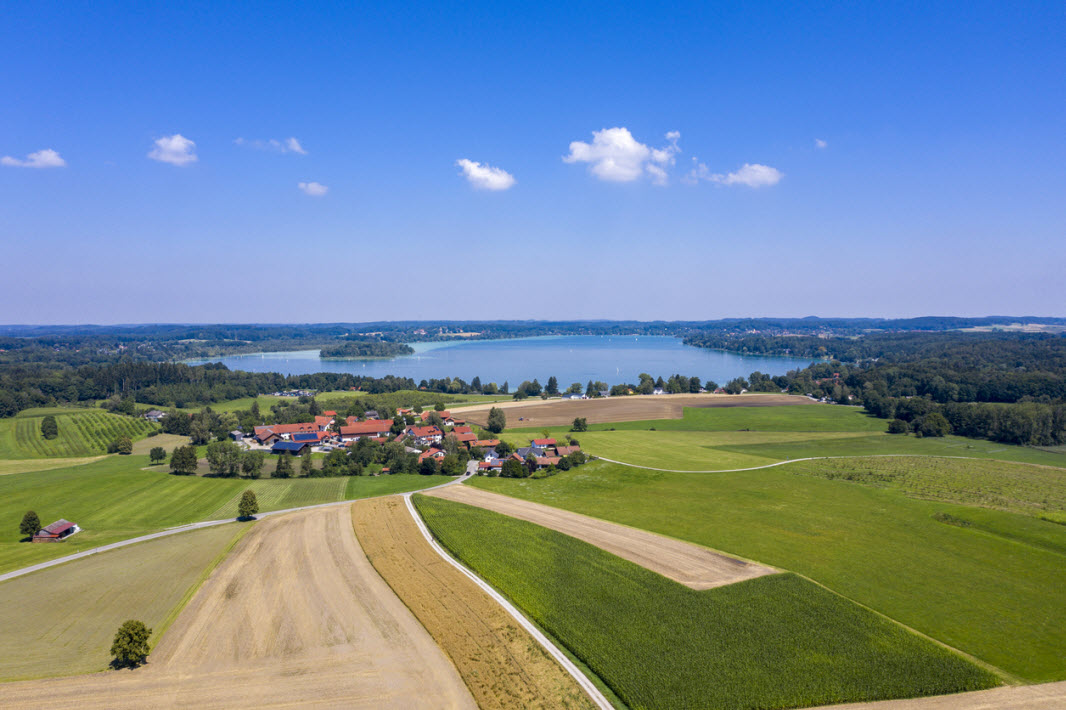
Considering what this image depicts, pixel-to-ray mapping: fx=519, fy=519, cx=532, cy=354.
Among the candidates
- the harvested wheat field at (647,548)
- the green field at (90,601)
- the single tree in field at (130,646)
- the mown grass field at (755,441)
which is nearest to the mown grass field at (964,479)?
the mown grass field at (755,441)

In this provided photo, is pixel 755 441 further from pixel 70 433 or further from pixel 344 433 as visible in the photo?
pixel 70 433

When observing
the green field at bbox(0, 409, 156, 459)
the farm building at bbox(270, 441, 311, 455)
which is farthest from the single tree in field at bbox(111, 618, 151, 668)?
the green field at bbox(0, 409, 156, 459)

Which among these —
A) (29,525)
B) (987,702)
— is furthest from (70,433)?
(987,702)

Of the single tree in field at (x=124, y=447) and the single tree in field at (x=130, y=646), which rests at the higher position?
the single tree in field at (x=130, y=646)

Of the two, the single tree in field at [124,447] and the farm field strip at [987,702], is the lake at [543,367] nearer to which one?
the single tree in field at [124,447]

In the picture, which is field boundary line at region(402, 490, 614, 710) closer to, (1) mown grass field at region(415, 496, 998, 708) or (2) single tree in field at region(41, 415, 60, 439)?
(1) mown grass field at region(415, 496, 998, 708)

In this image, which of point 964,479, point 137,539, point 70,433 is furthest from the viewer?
point 70,433
